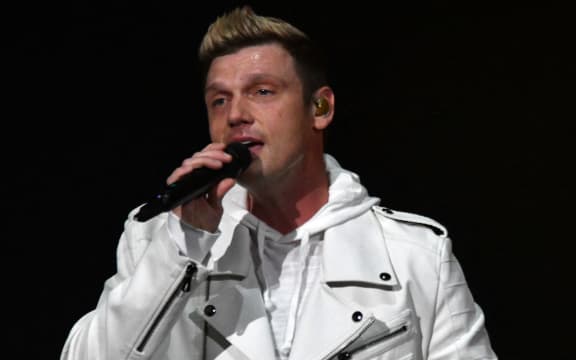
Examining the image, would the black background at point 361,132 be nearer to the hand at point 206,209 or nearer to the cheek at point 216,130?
the cheek at point 216,130

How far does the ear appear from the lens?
7.45 ft

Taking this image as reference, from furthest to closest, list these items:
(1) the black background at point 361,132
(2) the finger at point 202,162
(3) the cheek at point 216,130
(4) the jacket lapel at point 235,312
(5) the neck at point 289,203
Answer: (1) the black background at point 361,132 → (5) the neck at point 289,203 → (3) the cheek at point 216,130 → (4) the jacket lapel at point 235,312 → (2) the finger at point 202,162

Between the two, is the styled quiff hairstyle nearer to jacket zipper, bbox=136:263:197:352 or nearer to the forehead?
the forehead

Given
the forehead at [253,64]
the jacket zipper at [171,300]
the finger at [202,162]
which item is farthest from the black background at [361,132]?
the finger at [202,162]

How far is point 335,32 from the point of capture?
9.43ft

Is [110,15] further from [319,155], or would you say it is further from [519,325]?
[519,325]

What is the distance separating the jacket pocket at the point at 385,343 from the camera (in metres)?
A: 2.05

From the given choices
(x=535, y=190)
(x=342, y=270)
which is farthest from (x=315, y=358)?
(x=535, y=190)

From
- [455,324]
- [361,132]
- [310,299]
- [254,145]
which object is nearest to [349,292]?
[310,299]

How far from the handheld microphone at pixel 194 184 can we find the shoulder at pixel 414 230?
1.58ft

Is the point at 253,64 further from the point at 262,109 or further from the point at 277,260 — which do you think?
the point at 277,260

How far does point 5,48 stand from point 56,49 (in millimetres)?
135

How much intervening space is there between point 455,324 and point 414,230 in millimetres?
246

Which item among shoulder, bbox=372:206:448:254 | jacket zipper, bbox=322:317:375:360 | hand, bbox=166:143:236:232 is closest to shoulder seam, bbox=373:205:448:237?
shoulder, bbox=372:206:448:254
